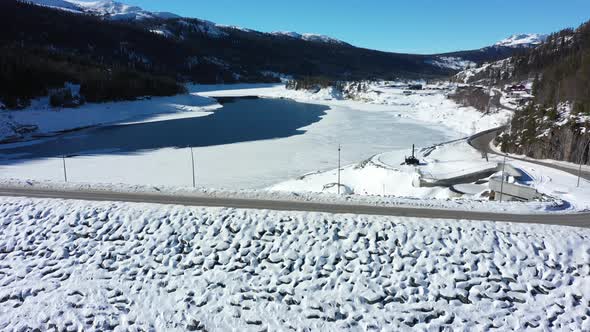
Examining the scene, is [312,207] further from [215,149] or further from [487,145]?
[487,145]

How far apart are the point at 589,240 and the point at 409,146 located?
134 ft

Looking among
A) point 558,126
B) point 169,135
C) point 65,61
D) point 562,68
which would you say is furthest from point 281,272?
point 65,61

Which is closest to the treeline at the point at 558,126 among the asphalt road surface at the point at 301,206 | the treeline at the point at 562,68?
the treeline at the point at 562,68

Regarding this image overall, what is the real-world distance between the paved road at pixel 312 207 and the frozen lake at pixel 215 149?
13.3 meters

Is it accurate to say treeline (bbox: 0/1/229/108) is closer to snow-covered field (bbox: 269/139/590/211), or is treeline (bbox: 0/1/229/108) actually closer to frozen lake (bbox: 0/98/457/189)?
frozen lake (bbox: 0/98/457/189)

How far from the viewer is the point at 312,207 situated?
17.6m

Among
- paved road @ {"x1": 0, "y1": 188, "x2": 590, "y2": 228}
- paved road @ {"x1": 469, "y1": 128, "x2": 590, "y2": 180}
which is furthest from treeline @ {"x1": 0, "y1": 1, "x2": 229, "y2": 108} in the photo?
paved road @ {"x1": 469, "y1": 128, "x2": 590, "y2": 180}

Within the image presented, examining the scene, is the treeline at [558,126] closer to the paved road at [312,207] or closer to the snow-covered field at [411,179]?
the snow-covered field at [411,179]

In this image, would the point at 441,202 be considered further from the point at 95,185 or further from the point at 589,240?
the point at 95,185

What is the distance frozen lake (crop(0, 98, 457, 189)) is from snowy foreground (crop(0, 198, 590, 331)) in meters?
17.1

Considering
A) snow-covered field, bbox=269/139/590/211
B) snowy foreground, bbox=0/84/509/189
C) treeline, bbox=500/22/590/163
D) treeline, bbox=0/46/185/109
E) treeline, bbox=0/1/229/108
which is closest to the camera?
snow-covered field, bbox=269/139/590/211

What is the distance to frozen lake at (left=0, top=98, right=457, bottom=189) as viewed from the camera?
37.1 m

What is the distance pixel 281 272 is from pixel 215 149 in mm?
39974

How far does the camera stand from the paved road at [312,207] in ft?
55.3
